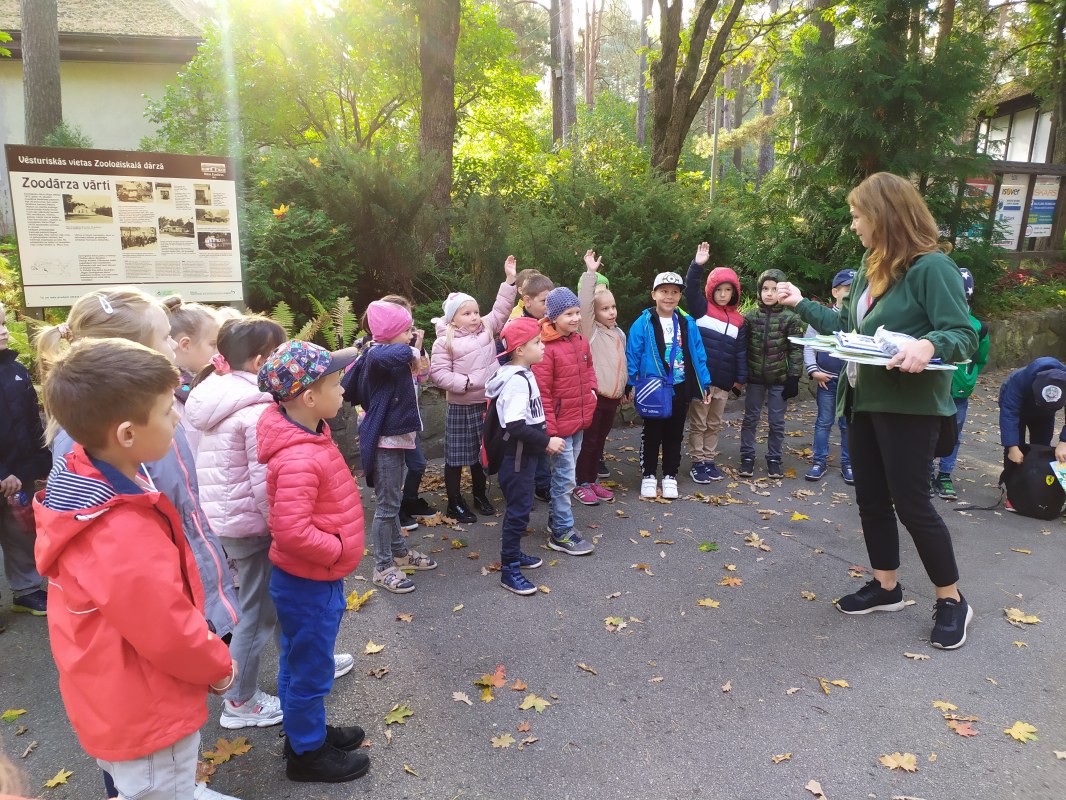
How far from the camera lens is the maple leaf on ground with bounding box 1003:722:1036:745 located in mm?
3082

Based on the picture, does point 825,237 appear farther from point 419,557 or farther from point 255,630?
point 255,630

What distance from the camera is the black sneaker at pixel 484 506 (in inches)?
230

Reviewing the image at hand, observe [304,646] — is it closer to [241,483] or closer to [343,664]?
[241,483]

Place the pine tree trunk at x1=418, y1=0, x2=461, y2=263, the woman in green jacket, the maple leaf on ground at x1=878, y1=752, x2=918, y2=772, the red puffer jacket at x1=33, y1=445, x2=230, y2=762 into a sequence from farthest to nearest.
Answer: the pine tree trunk at x1=418, y1=0, x2=461, y2=263 < the woman in green jacket < the maple leaf on ground at x1=878, y1=752, x2=918, y2=772 < the red puffer jacket at x1=33, y1=445, x2=230, y2=762

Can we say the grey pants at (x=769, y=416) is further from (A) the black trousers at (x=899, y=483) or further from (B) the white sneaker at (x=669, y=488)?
(A) the black trousers at (x=899, y=483)

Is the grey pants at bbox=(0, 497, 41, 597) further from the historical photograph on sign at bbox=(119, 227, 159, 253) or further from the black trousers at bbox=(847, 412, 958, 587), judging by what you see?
the black trousers at bbox=(847, 412, 958, 587)

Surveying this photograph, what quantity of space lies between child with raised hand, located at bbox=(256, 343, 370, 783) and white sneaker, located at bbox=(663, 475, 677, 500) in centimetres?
387

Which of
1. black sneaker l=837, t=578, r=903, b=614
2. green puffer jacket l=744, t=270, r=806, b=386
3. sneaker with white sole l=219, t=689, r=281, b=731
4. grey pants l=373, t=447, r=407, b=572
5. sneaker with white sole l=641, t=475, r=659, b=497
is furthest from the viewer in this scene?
green puffer jacket l=744, t=270, r=806, b=386

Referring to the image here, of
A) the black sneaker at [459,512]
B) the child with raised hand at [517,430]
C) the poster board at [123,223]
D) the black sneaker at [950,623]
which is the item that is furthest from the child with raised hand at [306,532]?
the poster board at [123,223]

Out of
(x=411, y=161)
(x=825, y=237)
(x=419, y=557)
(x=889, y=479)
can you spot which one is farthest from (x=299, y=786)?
(x=825, y=237)

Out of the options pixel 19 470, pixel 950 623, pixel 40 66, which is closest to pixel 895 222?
pixel 950 623

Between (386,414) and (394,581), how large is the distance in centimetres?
108

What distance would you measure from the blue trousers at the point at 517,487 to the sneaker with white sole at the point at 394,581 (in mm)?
718

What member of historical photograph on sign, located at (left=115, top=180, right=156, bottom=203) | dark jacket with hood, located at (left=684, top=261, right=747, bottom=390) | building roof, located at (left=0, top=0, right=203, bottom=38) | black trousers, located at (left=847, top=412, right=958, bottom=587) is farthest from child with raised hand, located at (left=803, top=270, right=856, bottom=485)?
building roof, located at (left=0, top=0, right=203, bottom=38)
